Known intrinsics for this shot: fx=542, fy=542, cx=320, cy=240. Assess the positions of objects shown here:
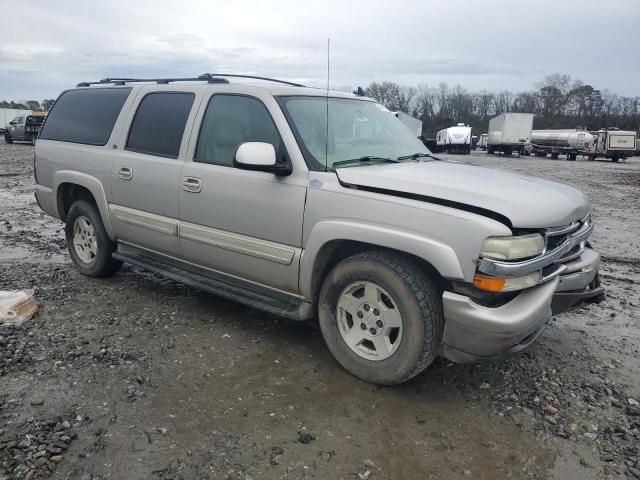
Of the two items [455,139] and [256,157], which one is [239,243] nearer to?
[256,157]

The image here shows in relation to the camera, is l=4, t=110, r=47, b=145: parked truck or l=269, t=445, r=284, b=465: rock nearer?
l=269, t=445, r=284, b=465: rock

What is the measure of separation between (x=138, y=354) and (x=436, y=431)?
217cm

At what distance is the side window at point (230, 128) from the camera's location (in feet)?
13.2

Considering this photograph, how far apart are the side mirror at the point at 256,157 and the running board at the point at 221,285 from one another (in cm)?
96

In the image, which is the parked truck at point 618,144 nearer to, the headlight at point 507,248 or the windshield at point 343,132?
the windshield at point 343,132

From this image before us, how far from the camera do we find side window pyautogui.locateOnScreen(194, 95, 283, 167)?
4027mm

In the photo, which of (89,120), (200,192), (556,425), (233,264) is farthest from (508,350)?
(89,120)

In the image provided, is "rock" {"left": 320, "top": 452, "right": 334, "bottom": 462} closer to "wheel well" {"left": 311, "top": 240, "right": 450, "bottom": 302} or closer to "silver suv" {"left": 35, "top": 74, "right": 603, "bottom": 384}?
"silver suv" {"left": 35, "top": 74, "right": 603, "bottom": 384}

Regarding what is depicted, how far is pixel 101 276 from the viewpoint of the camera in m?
5.57

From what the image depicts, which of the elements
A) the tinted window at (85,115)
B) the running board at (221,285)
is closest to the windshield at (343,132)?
the running board at (221,285)

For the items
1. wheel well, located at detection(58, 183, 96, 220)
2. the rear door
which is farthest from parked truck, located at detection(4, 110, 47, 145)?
the rear door

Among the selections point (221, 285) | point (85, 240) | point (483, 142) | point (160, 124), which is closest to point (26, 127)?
point (85, 240)

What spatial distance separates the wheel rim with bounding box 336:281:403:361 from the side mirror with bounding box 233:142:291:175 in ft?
3.26

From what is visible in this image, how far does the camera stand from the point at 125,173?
4.91 metres
